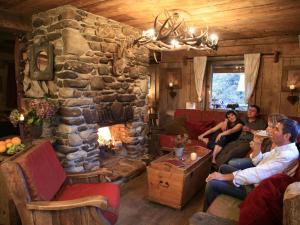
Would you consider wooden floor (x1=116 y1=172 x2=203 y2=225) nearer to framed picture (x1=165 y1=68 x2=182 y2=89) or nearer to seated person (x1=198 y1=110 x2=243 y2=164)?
seated person (x1=198 y1=110 x2=243 y2=164)

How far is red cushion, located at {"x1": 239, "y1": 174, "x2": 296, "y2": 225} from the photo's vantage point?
4.64 ft

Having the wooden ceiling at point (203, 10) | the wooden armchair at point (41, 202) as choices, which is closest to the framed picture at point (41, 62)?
the wooden ceiling at point (203, 10)

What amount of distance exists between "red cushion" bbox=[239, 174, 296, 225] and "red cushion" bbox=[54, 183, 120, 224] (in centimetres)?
98

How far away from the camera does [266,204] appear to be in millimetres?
1449

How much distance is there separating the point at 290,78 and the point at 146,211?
3487 millimetres

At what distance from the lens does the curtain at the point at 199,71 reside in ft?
17.1

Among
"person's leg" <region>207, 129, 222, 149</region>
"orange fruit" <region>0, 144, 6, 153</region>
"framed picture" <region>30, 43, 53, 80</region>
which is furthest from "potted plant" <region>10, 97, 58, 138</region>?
"person's leg" <region>207, 129, 222, 149</region>

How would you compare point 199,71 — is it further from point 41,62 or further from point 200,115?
point 41,62

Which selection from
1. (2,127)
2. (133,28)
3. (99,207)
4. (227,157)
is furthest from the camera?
(2,127)

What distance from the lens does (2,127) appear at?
192 inches

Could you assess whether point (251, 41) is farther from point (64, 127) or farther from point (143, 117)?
point (64, 127)

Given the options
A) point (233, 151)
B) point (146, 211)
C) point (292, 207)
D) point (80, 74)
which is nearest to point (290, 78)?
point (233, 151)

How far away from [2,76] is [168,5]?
16.5 ft

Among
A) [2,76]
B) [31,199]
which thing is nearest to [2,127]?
[2,76]
